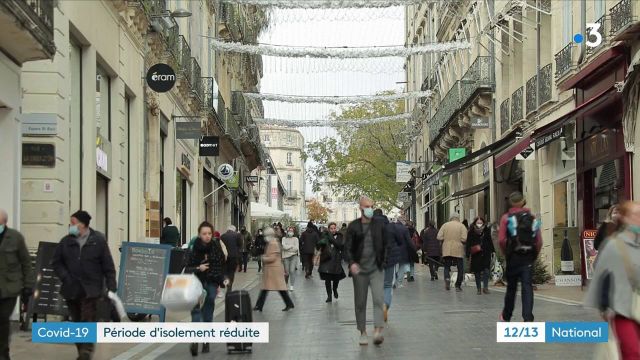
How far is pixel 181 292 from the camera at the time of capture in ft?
39.4

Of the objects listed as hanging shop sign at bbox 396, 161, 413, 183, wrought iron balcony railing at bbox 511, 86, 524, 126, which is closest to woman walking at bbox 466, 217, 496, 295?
wrought iron balcony railing at bbox 511, 86, 524, 126

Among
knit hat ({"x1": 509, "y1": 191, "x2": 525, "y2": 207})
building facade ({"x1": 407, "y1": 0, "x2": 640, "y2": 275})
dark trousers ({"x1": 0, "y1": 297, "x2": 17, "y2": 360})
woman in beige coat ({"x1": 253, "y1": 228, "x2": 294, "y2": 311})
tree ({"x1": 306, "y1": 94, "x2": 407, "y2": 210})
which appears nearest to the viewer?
dark trousers ({"x1": 0, "y1": 297, "x2": 17, "y2": 360})

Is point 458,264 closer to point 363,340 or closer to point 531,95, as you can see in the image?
point 531,95

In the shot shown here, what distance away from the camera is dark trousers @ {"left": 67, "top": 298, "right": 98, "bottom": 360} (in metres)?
11.0

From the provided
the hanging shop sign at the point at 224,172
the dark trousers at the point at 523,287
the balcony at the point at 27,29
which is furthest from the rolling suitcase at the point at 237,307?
the hanging shop sign at the point at 224,172

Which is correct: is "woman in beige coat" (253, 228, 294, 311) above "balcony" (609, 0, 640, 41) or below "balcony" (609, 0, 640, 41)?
below

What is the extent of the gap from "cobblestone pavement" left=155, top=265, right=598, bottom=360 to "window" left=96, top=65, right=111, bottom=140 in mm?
4826

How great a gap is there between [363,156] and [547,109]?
4276cm

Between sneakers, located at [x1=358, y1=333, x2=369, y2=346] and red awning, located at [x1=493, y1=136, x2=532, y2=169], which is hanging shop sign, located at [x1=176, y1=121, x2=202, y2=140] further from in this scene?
sneakers, located at [x1=358, y1=333, x2=369, y2=346]

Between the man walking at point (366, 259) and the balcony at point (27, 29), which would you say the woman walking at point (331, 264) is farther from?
the balcony at point (27, 29)

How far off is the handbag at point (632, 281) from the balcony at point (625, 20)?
1287 centimetres

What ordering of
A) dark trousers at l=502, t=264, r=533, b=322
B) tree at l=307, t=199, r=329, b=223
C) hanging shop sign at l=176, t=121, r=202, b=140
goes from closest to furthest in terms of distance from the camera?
dark trousers at l=502, t=264, r=533, b=322 < hanging shop sign at l=176, t=121, r=202, b=140 < tree at l=307, t=199, r=329, b=223

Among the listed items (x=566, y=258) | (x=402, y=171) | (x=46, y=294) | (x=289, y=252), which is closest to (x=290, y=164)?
(x=402, y=171)

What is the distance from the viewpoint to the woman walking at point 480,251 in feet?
72.8
